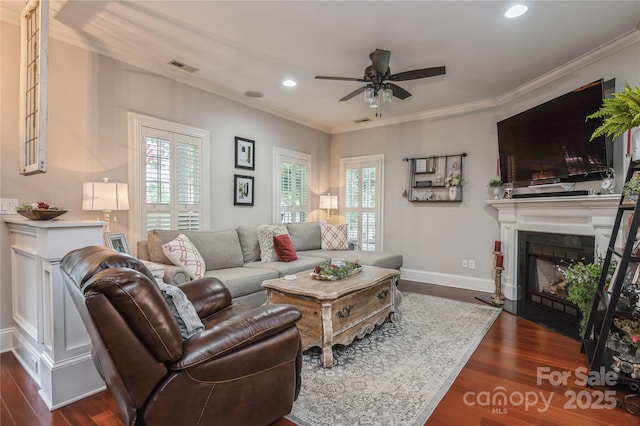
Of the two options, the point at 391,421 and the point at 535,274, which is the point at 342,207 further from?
the point at 391,421

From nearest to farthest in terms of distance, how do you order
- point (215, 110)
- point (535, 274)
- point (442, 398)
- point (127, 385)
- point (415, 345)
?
point (127, 385) → point (442, 398) → point (415, 345) → point (535, 274) → point (215, 110)

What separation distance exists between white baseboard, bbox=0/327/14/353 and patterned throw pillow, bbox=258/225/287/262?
2.35m

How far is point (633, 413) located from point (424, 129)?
4.16m

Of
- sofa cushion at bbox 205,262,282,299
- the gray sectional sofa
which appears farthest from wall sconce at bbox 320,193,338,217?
sofa cushion at bbox 205,262,282,299

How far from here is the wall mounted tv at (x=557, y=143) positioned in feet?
9.84

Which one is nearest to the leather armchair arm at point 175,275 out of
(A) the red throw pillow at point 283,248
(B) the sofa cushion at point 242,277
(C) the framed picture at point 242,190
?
(B) the sofa cushion at point 242,277

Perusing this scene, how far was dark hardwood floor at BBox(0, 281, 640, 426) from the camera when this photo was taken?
71.3 inches

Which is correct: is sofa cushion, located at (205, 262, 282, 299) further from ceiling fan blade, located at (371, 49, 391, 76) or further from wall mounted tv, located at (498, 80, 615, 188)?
wall mounted tv, located at (498, 80, 615, 188)

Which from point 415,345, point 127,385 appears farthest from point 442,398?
point 127,385

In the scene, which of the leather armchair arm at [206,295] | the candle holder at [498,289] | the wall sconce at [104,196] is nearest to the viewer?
the leather armchair arm at [206,295]

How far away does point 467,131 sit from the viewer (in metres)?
4.79

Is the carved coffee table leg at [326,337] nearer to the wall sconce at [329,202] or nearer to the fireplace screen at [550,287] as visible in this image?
the fireplace screen at [550,287]

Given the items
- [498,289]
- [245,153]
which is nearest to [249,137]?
[245,153]

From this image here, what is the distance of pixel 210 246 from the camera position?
353 cm
